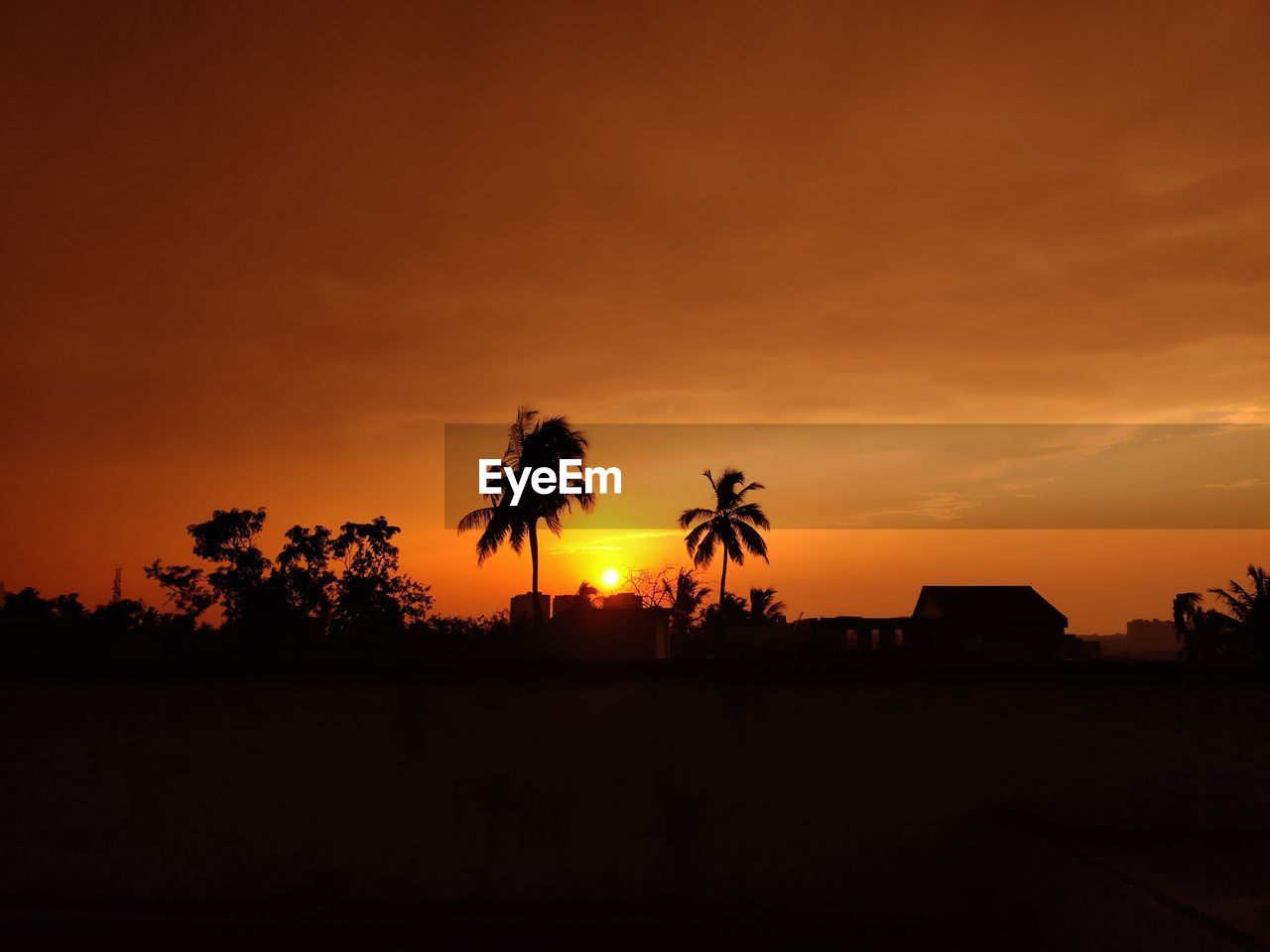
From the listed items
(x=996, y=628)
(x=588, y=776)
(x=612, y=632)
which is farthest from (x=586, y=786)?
(x=996, y=628)

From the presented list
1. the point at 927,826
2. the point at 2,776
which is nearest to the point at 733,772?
the point at 927,826

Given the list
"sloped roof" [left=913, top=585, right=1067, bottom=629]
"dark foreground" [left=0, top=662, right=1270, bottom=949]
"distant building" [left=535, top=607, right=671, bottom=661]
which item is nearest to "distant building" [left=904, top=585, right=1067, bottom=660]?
"sloped roof" [left=913, top=585, right=1067, bottom=629]

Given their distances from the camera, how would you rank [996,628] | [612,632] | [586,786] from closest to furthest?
[586,786] → [612,632] → [996,628]

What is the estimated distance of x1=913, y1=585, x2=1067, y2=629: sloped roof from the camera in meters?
46.3

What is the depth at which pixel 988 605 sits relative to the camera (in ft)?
156

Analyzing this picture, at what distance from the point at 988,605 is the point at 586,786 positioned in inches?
1704

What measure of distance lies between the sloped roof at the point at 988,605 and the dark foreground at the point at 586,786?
130 ft

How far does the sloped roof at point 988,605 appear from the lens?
46281 millimetres

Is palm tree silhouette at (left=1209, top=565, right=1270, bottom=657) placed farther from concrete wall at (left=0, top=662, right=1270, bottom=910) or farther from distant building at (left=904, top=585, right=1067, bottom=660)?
concrete wall at (left=0, top=662, right=1270, bottom=910)

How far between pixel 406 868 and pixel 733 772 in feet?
10.0

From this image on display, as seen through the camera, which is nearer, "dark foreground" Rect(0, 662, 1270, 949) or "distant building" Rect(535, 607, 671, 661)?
"dark foreground" Rect(0, 662, 1270, 949)

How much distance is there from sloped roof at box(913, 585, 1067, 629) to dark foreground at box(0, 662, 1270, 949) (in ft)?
130

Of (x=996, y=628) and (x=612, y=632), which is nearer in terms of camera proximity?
(x=612, y=632)

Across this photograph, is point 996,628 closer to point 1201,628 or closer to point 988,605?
point 988,605
